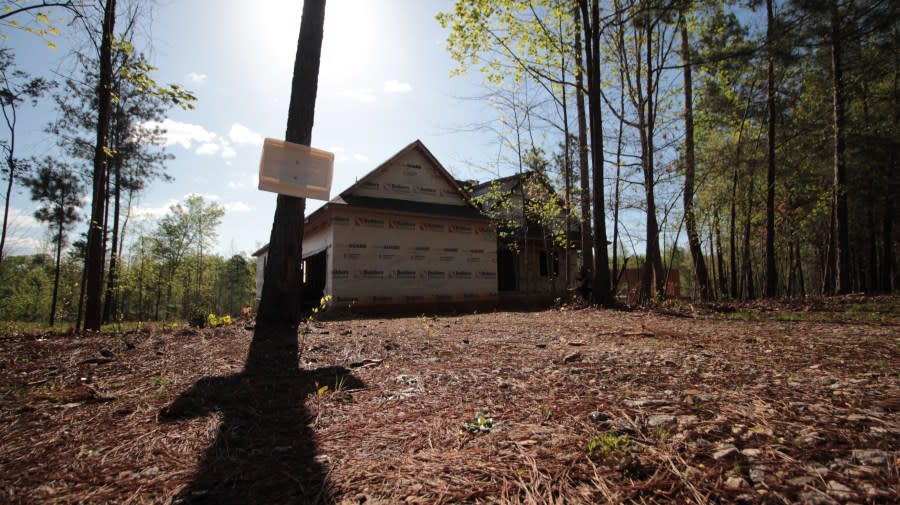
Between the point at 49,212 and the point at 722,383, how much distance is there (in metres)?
23.8

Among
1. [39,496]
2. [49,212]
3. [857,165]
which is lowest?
[39,496]

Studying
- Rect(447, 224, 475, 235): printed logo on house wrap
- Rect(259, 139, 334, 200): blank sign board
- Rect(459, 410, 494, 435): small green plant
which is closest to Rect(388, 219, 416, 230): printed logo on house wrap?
Rect(447, 224, 475, 235): printed logo on house wrap

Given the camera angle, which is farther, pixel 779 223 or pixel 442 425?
pixel 779 223

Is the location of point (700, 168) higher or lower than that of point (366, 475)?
higher

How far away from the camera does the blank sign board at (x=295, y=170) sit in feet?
15.3

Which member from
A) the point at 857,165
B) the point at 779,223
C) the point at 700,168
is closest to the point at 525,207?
the point at 700,168

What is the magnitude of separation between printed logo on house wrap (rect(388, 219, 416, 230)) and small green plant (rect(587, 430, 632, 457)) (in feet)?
41.8

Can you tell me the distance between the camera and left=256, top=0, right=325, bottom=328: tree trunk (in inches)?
209

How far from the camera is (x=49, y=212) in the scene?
16.9 metres

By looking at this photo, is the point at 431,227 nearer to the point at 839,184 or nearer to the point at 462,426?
the point at 839,184

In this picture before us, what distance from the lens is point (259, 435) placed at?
1.91 m

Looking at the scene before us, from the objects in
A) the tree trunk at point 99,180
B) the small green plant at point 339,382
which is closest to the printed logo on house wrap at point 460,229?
the tree trunk at point 99,180

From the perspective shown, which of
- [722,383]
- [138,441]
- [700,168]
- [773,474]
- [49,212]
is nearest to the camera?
[773,474]

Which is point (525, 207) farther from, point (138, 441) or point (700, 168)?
point (138, 441)
